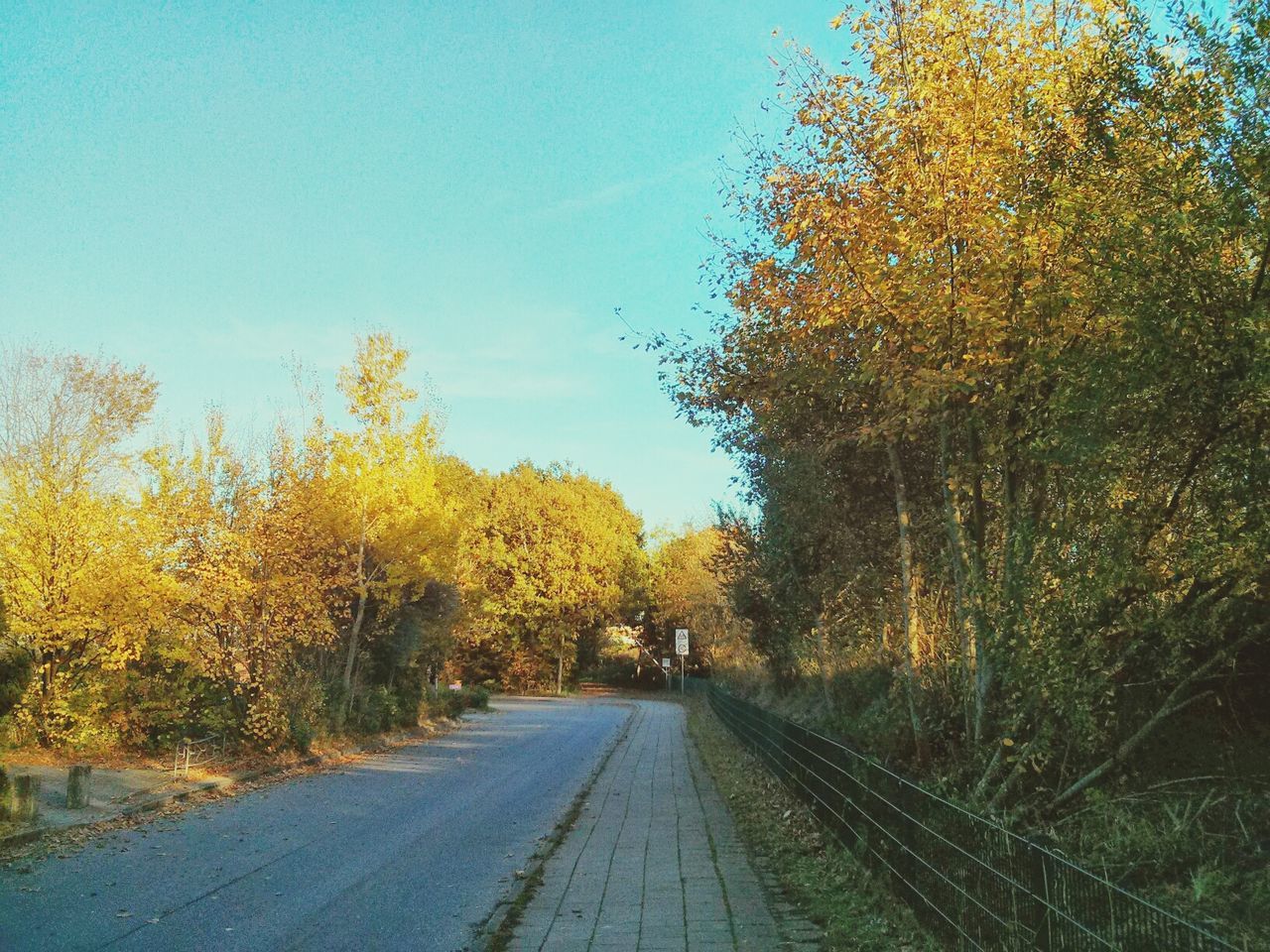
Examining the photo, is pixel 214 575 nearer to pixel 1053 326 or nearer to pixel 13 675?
pixel 13 675

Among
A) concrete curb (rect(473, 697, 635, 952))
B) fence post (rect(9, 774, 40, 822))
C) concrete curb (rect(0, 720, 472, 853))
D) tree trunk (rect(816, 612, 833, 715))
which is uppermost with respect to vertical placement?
tree trunk (rect(816, 612, 833, 715))

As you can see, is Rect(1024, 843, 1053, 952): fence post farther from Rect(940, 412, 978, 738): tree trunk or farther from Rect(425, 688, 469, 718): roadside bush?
Rect(425, 688, 469, 718): roadside bush

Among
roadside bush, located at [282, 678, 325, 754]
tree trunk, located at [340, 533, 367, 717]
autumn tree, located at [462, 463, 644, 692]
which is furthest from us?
autumn tree, located at [462, 463, 644, 692]

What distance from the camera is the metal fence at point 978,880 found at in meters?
3.36

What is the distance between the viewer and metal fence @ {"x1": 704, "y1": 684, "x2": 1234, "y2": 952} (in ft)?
11.0

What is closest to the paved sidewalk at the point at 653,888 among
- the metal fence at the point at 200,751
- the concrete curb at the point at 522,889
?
the concrete curb at the point at 522,889

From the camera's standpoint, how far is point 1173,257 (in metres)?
5.14

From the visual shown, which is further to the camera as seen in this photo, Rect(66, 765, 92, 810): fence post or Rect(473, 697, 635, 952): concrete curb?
Rect(66, 765, 92, 810): fence post

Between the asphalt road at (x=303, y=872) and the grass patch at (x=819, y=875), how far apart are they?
94.0 inches

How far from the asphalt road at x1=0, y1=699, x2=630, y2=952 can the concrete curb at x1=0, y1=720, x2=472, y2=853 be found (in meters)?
0.53

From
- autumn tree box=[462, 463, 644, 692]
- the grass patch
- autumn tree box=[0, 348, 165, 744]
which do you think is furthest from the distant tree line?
autumn tree box=[462, 463, 644, 692]

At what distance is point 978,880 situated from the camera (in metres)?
4.73

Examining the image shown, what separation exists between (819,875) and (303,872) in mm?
4562

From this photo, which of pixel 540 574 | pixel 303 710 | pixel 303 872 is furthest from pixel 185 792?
pixel 540 574
